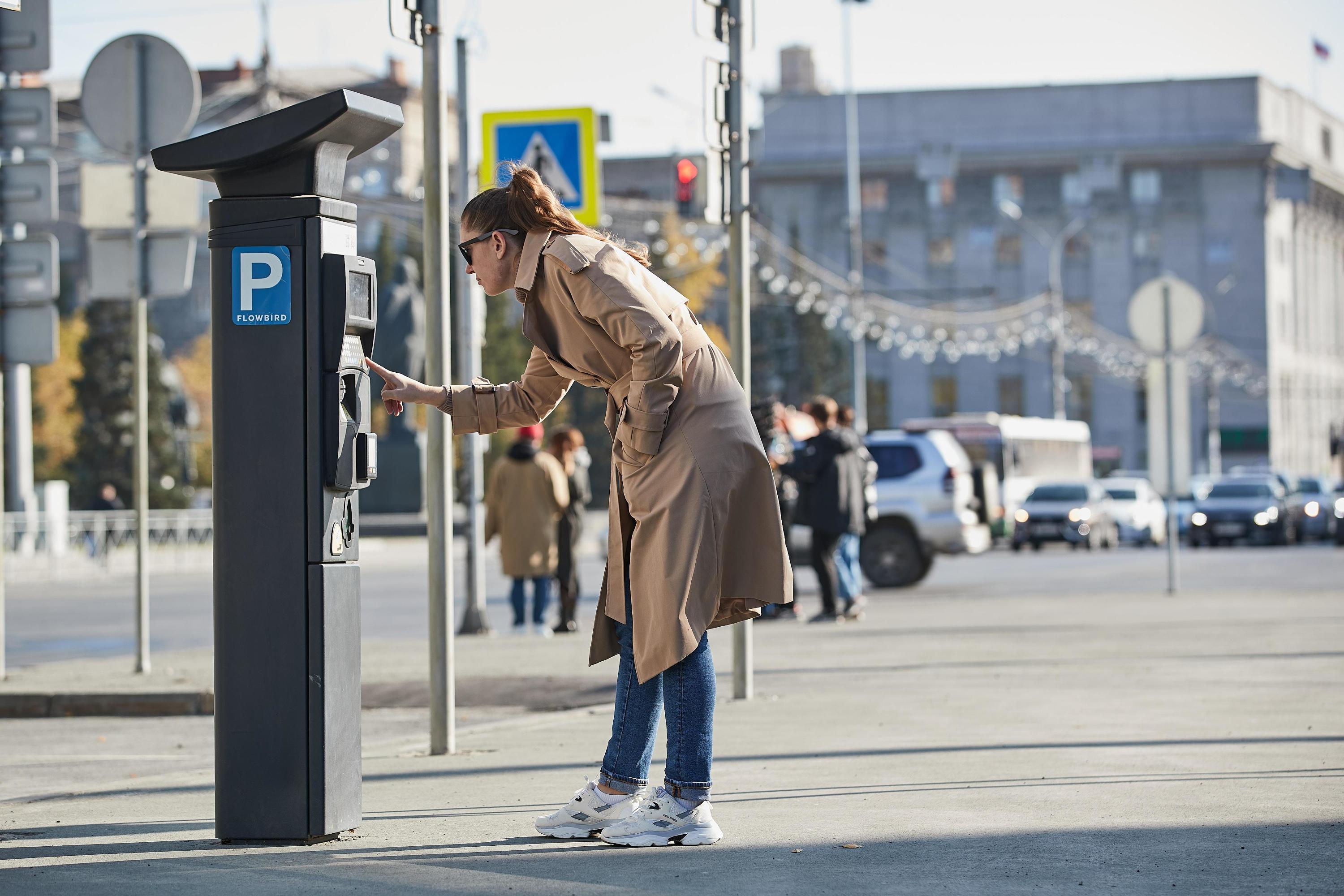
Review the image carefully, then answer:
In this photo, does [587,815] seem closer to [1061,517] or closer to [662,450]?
[662,450]

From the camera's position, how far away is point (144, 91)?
11.0 m

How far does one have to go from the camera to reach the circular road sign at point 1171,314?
17422mm

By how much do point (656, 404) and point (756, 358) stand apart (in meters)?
69.4

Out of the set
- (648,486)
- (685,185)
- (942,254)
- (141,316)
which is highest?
(942,254)

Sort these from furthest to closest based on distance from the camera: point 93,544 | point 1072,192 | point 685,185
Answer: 1. point 1072,192
2. point 93,544
3. point 685,185

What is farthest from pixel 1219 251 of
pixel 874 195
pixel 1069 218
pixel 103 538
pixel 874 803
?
pixel 874 803

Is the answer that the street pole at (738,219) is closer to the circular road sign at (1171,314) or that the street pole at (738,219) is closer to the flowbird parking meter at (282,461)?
the flowbird parking meter at (282,461)

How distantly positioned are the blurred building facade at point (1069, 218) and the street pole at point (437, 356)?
7112 cm

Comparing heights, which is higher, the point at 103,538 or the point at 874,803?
the point at 103,538

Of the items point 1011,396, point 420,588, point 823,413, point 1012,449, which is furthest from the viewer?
point 1011,396

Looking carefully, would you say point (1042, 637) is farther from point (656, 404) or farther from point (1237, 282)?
point (1237, 282)

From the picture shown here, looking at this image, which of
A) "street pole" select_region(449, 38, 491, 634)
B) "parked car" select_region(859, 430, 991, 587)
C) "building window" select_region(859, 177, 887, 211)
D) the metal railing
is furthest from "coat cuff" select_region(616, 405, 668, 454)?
"building window" select_region(859, 177, 887, 211)

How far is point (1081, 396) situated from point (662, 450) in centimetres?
7816

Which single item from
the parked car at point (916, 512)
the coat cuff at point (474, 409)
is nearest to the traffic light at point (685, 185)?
the coat cuff at point (474, 409)
